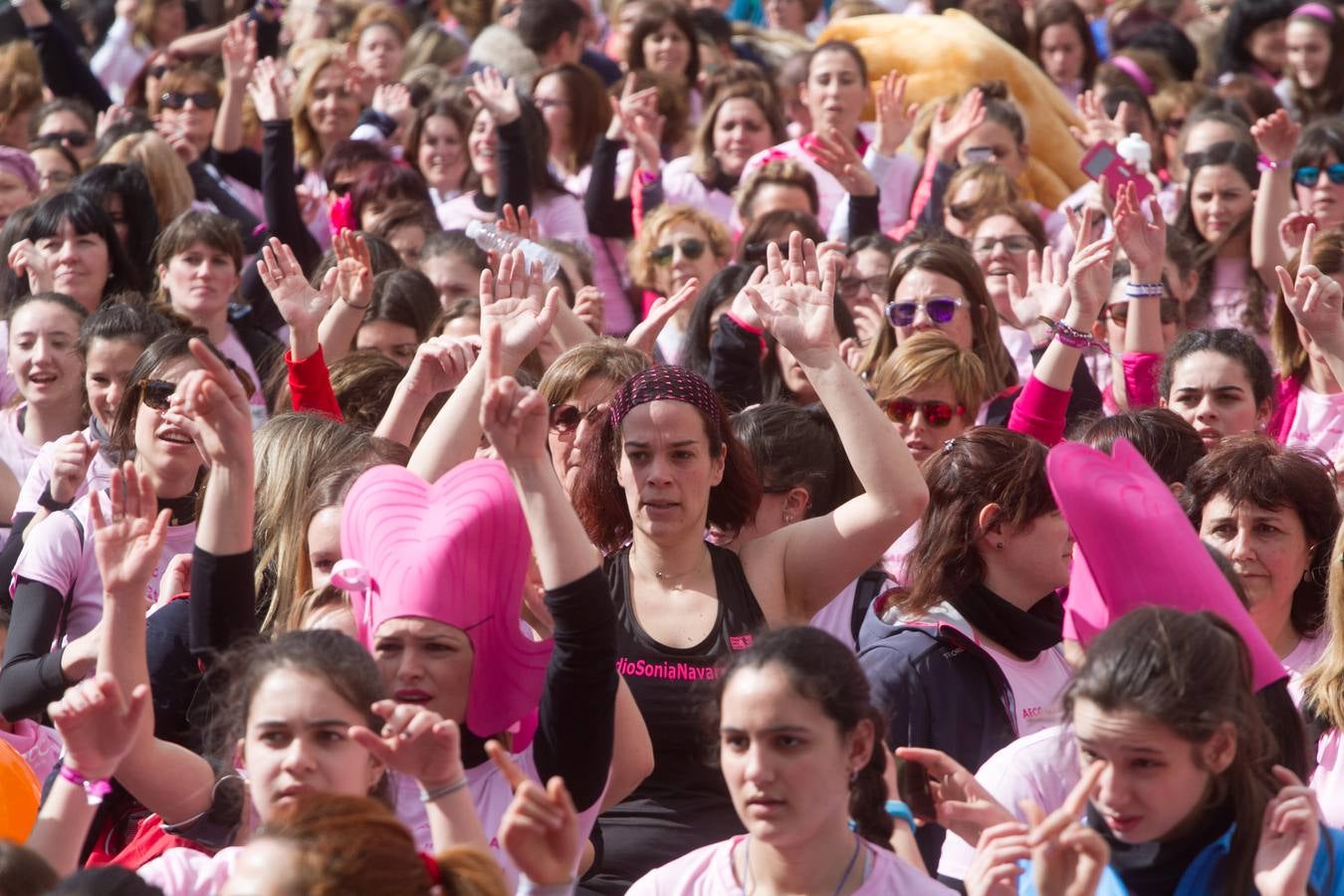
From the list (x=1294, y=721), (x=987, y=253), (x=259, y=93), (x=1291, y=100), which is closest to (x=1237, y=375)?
(x=987, y=253)

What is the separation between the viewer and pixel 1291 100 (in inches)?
418

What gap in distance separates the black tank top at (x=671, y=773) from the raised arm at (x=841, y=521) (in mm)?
176

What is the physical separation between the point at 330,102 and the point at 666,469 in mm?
6091

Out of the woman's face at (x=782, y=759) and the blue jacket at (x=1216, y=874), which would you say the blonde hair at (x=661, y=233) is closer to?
the woman's face at (x=782, y=759)

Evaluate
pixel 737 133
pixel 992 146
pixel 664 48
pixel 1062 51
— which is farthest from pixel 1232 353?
pixel 1062 51

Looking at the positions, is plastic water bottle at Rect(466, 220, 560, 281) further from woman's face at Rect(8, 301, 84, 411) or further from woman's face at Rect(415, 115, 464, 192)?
woman's face at Rect(415, 115, 464, 192)

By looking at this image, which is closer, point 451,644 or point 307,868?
point 307,868

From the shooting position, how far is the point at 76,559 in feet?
16.4

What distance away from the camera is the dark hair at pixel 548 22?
10719mm

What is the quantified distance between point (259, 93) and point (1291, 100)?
530 centimetres

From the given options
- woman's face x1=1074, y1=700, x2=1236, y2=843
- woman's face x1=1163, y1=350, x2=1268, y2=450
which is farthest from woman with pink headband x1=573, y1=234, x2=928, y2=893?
woman's face x1=1163, y1=350, x2=1268, y2=450

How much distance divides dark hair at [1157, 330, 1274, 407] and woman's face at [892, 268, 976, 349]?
71 centimetres

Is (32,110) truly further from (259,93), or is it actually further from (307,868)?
(307,868)

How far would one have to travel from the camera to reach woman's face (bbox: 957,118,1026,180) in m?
8.83
